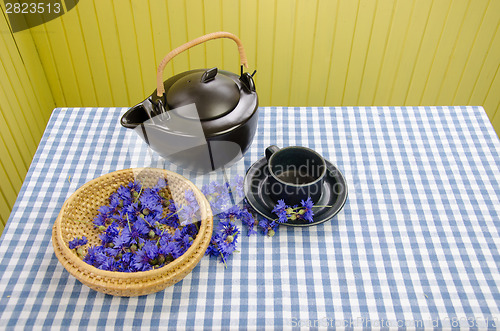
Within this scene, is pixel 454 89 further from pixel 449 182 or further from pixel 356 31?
pixel 449 182

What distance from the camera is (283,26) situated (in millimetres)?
2027

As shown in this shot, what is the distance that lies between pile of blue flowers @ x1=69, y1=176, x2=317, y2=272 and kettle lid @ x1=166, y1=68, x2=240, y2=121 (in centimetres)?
20

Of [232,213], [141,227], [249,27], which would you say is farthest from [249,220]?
[249,27]

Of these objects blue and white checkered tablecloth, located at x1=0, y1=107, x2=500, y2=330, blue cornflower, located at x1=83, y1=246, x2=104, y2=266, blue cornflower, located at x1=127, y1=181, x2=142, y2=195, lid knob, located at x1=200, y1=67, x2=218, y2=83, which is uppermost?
lid knob, located at x1=200, y1=67, x2=218, y2=83

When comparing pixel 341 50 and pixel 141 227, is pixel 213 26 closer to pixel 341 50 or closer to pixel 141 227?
pixel 341 50

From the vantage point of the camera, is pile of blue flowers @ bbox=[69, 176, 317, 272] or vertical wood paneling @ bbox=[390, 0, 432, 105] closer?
pile of blue flowers @ bbox=[69, 176, 317, 272]

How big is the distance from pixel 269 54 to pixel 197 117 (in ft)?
4.07

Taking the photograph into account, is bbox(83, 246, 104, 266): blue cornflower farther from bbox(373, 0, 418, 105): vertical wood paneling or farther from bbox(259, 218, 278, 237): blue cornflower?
bbox(373, 0, 418, 105): vertical wood paneling

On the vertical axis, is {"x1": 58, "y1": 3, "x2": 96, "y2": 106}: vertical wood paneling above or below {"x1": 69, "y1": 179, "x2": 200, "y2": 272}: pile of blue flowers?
below

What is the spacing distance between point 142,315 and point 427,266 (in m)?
0.65

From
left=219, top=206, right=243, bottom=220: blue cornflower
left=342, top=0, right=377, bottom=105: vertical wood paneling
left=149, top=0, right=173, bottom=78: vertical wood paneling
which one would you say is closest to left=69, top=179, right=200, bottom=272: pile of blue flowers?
left=219, top=206, right=243, bottom=220: blue cornflower

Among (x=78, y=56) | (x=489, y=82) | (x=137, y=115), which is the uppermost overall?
(x=137, y=115)

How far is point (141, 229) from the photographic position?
991mm

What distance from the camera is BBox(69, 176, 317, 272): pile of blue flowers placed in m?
0.93
